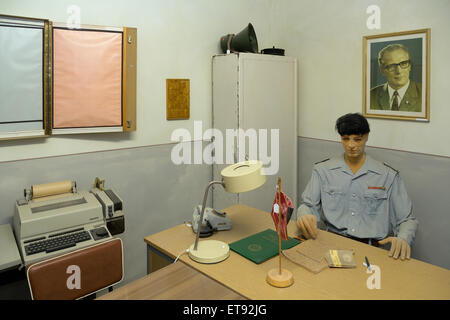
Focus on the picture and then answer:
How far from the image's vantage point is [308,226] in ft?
6.43

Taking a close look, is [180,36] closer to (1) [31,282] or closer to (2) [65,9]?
(2) [65,9]

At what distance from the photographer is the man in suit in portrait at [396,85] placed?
2676mm

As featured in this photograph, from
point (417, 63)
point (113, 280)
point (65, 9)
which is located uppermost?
point (65, 9)

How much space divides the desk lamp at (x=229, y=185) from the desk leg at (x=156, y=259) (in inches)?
6.1

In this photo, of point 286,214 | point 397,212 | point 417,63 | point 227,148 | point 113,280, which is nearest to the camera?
point 286,214

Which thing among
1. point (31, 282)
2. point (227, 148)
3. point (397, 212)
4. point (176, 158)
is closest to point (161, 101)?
point (176, 158)

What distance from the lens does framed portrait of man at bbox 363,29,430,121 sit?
8.56ft

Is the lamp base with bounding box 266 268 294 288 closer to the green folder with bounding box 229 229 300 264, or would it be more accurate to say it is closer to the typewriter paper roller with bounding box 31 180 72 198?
the green folder with bounding box 229 229 300 264

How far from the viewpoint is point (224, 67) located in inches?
123

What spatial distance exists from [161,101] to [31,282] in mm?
1766

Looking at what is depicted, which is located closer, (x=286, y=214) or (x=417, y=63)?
(x=286, y=214)

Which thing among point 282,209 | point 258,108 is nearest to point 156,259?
point 282,209

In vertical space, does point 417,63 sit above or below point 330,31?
below

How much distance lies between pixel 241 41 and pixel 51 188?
6.26 ft
